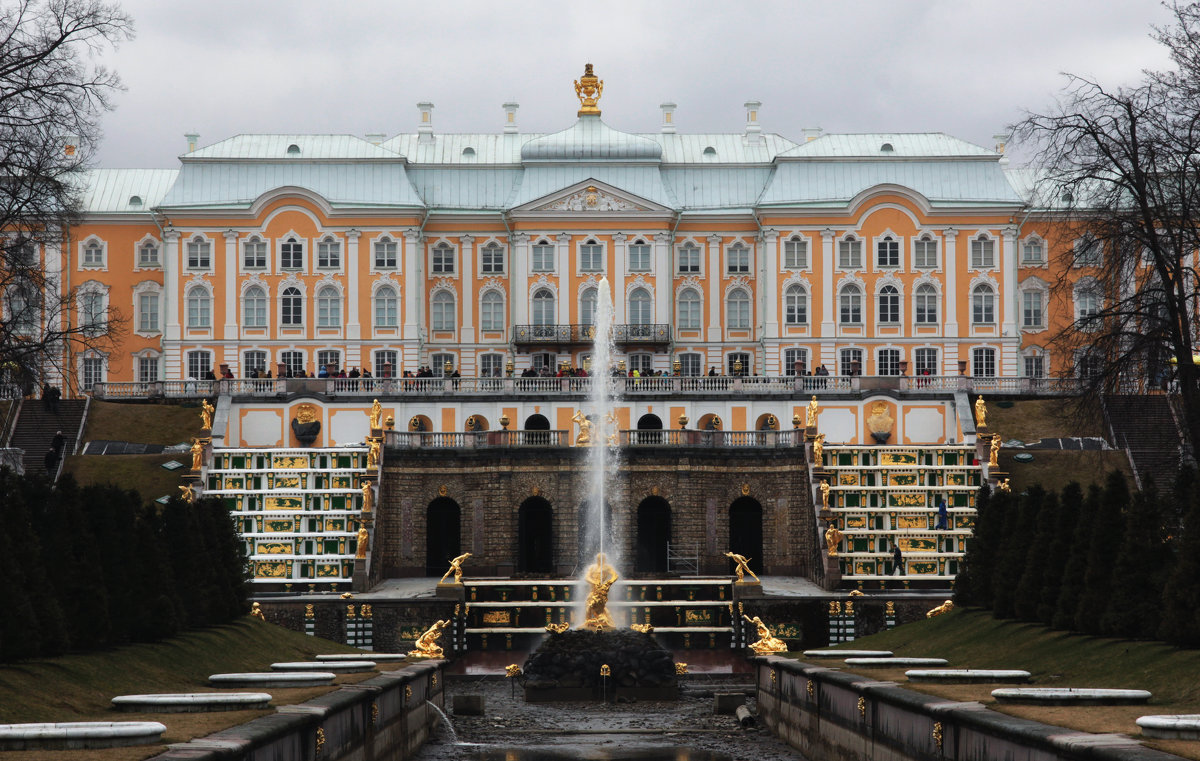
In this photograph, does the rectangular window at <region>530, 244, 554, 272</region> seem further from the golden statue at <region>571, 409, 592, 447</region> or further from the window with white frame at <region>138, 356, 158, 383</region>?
the golden statue at <region>571, 409, 592, 447</region>

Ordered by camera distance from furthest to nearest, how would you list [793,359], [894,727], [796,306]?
[796,306] → [793,359] → [894,727]

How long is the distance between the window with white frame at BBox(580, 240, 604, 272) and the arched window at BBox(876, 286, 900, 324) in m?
13.9

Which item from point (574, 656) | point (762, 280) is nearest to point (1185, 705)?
point (574, 656)

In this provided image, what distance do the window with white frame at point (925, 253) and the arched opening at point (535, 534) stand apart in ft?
97.2

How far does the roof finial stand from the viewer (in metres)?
98.1

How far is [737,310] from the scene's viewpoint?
315 feet

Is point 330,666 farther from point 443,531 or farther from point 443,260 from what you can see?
point 443,260

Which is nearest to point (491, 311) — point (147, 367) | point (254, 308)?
point (254, 308)

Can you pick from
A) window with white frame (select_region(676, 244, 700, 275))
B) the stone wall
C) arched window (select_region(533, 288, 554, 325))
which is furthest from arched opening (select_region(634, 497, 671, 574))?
the stone wall

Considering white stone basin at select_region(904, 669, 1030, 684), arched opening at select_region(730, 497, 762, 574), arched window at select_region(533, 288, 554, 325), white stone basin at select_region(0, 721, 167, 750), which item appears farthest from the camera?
arched window at select_region(533, 288, 554, 325)

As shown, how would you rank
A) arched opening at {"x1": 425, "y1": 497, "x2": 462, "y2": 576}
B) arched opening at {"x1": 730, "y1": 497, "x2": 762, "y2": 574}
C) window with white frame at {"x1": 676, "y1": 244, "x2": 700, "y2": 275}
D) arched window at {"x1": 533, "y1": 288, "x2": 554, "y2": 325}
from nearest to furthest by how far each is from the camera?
arched opening at {"x1": 425, "y1": 497, "x2": 462, "y2": 576} → arched opening at {"x1": 730, "y1": 497, "x2": 762, "y2": 574} → arched window at {"x1": 533, "y1": 288, "x2": 554, "y2": 325} → window with white frame at {"x1": 676, "y1": 244, "x2": 700, "y2": 275}

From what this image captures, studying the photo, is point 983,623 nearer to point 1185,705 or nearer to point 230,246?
point 1185,705

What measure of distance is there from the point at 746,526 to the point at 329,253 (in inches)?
1209

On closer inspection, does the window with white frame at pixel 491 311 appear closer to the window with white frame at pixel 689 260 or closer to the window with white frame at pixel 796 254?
the window with white frame at pixel 689 260
